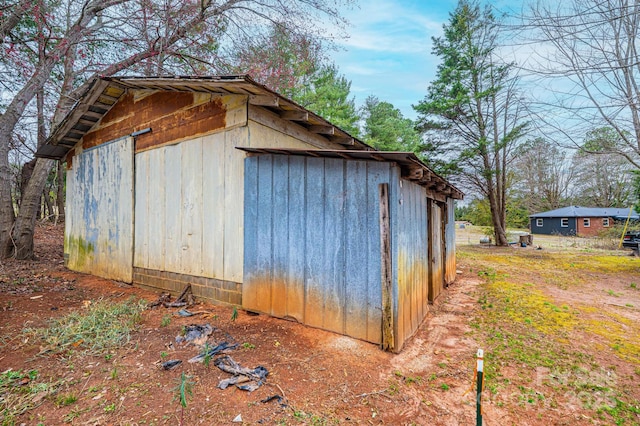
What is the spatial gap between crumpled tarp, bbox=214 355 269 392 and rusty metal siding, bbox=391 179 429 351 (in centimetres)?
161

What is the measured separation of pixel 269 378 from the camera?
2.78m

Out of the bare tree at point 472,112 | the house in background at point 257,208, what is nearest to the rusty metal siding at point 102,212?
the house in background at point 257,208

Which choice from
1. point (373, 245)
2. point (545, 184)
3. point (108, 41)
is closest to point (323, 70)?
point (108, 41)

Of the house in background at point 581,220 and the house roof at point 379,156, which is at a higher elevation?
the house roof at point 379,156

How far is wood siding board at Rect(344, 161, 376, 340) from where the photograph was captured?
3.49m

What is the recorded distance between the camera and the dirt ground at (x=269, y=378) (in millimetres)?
2283

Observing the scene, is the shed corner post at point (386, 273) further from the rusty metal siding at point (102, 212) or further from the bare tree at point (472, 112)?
the bare tree at point (472, 112)

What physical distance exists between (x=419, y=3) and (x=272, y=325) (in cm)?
800

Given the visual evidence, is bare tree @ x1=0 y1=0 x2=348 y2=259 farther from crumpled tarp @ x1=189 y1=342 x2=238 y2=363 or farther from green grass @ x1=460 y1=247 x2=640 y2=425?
green grass @ x1=460 y1=247 x2=640 y2=425

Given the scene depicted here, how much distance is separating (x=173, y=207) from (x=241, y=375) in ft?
Result: 12.0

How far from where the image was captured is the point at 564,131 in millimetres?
5184

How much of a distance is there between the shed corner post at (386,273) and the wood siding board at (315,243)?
0.79m

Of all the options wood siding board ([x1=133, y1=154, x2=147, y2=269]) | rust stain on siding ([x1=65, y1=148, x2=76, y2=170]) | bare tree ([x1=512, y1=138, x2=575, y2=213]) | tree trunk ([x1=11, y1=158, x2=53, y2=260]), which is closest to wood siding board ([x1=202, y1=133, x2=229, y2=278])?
wood siding board ([x1=133, y1=154, x2=147, y2=269])

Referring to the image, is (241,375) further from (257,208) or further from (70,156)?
(70,156)
